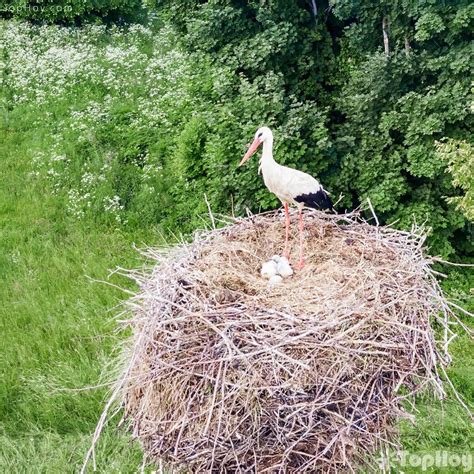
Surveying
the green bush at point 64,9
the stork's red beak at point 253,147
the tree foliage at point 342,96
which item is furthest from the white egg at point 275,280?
the green bush at point 64,9

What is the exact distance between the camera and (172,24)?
890cm

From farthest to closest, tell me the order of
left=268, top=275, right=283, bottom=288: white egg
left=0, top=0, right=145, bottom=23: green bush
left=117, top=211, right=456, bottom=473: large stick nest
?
left=0, top=0, right=145, bottom=23: green bush
left=268, top=275, right=283, bottom=288: white egg
left=117, top=211, right=456, bottom=473: large stick nest

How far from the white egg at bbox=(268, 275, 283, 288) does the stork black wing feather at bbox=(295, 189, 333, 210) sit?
1.87 feet

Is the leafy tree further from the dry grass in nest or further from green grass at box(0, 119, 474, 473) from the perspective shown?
the dry grass in nest

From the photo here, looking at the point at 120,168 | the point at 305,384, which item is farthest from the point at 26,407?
the point at 120,168

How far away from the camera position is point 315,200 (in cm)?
407

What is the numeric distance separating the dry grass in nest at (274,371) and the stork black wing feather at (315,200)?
809mm

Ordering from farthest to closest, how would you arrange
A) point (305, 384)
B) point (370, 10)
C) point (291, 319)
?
point (370, 10), point (291, 319), point (305, 384)

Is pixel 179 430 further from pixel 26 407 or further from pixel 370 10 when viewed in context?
pixel 370 10

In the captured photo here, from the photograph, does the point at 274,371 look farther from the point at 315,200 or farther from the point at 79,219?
the point at 79,219

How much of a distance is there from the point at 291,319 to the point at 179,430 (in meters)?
0.72

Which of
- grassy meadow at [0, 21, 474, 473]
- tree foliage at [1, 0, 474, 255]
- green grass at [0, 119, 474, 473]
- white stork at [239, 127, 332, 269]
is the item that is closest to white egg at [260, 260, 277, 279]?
white stork at [239, 127, 332, 269]

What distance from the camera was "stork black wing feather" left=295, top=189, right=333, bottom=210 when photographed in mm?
3996

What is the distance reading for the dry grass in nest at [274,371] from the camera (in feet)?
9.14
